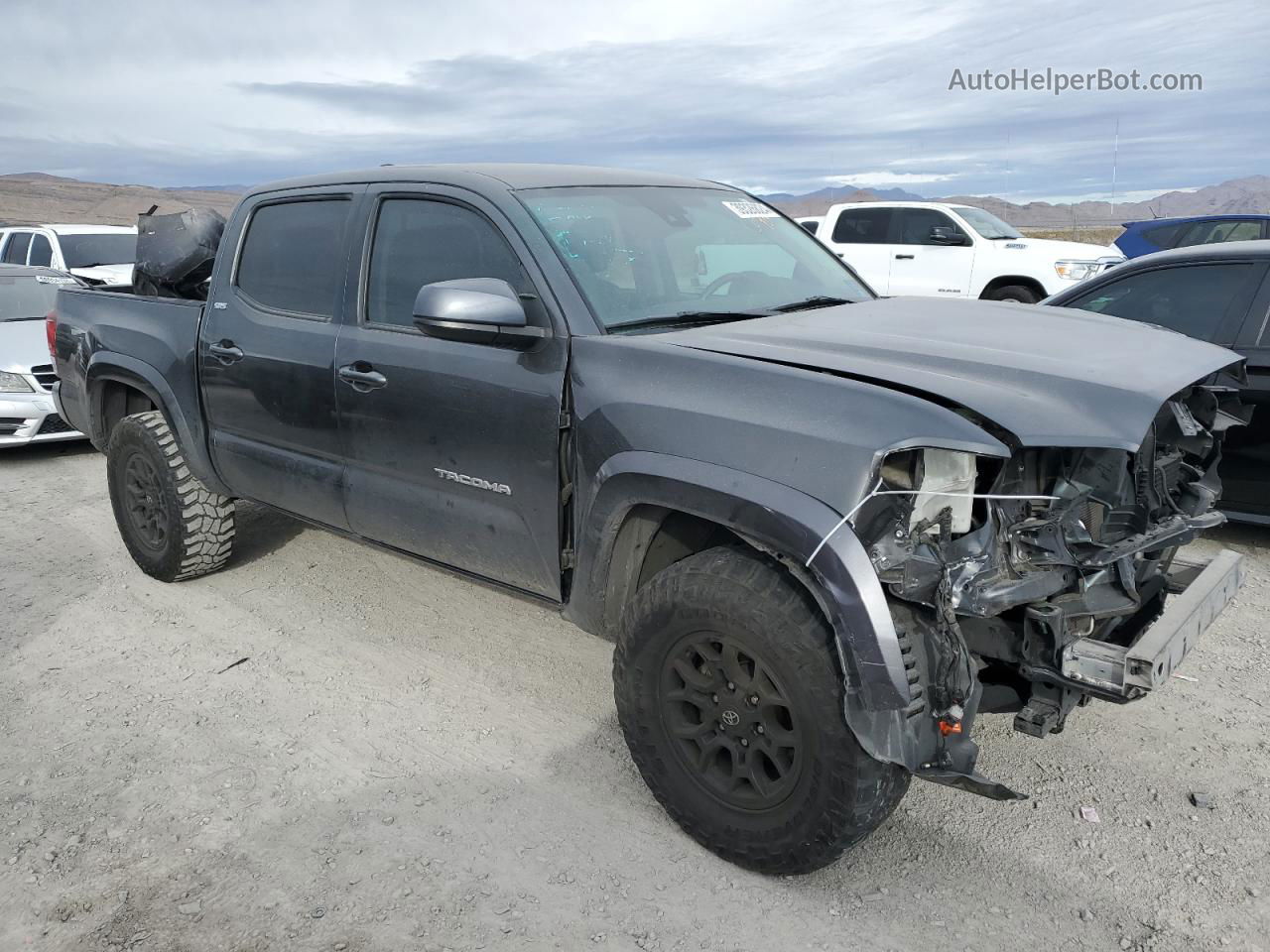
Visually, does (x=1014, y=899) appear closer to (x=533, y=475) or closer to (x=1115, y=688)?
(x=1115, y=688)

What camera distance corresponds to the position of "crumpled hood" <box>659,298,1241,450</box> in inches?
94.3

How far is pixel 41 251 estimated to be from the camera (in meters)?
12.8

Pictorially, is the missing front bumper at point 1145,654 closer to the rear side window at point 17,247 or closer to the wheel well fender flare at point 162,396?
the wheel well fender flare at point 162,396

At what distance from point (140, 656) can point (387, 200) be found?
222 centimetres

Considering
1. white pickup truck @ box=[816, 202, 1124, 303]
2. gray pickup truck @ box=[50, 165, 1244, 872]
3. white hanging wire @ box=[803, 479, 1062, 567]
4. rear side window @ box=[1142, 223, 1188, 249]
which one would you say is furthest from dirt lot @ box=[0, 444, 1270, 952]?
rear side window @ box=[1142, 223, 1188, 249]

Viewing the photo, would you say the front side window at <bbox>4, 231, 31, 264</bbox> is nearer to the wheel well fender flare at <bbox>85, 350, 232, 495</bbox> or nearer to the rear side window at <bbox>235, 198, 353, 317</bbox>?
the wheel well fender flare at <bbox>85, 350, 232, 495</bbox>

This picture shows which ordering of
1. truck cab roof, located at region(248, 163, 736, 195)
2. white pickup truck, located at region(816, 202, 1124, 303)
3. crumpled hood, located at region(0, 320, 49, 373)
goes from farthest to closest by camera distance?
white pickup truck, located at region(816, 202, 1124, 303) → crumpled hood, located at region(0, 320, 49, 373) → truck cab roof, located at region(248, 163, 736, 195)

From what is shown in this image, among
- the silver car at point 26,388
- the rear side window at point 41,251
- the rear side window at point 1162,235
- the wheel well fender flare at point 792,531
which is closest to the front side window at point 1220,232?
the rear side window at point 1162,235

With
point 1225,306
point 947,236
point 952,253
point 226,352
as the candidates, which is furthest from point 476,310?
point 947,236

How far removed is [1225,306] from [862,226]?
30.0 ft

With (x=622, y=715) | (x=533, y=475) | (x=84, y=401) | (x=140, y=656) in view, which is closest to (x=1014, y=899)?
(x=622, y=715)

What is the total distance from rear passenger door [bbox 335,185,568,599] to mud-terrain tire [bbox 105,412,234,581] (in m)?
1.32

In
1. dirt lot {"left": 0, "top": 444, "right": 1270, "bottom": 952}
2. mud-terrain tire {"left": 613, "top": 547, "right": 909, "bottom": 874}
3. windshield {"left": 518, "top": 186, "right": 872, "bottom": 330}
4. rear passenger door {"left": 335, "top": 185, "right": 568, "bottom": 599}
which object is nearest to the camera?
mud-terrain tire {"left": 613, "top": 547, "right": 909, "bottom": 874}

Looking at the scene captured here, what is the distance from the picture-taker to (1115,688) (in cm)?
242
